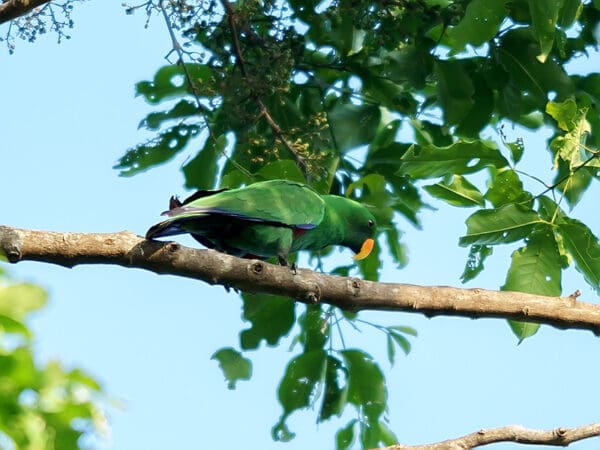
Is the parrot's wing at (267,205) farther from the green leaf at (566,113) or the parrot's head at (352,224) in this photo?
the green leaf at (566,113)

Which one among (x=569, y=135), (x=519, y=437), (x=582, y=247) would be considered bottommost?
(x=519, y=437)

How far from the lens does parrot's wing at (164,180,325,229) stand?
4.08 meters

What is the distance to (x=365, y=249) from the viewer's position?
5.23 meters

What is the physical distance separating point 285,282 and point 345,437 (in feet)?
5.68

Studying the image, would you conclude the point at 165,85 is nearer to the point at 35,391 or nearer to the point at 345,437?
the point at 345,437

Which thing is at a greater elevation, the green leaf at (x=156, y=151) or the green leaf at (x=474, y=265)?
the green leaf at (x=156, y=151)

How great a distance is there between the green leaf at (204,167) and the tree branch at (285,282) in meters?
1.80

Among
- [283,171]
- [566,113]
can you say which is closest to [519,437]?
[566,113]

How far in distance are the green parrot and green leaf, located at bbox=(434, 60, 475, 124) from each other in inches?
25.5

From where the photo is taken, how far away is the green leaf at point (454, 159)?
13.2 feet

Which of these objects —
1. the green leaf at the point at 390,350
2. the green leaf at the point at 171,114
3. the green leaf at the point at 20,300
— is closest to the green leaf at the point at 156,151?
the green leaf at the point at 171,114

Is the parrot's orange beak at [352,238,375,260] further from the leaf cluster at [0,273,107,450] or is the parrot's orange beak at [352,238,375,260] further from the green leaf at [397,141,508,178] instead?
the leaf cluster at [0,273,107,450]

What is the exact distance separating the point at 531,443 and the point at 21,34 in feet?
9.40

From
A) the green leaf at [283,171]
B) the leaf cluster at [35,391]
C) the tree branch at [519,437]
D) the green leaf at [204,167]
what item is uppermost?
the green leaf at [204,167]
